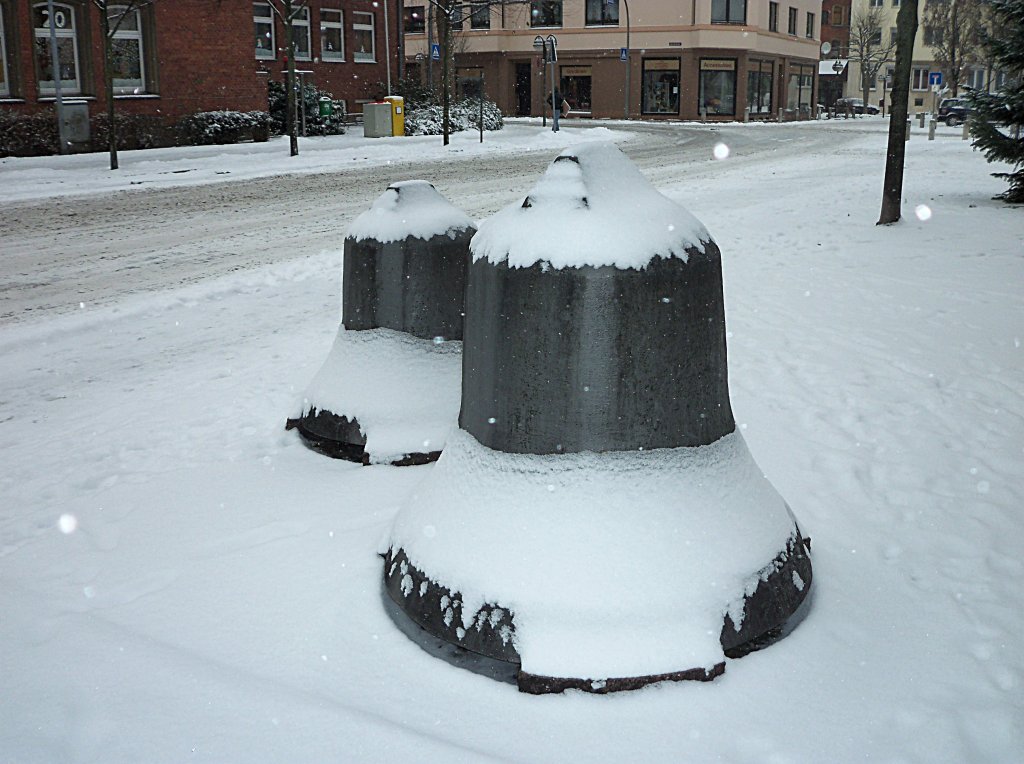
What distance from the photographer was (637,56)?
190ft

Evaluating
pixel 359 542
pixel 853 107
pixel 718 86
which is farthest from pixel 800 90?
pixel 359 542

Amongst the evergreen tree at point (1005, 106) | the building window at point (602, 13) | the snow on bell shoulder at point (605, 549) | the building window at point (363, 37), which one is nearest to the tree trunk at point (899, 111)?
the evergreen tree at point (1005, 106)

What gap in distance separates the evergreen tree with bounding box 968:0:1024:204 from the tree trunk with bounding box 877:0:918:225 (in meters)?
2.68

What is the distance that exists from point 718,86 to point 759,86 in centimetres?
388

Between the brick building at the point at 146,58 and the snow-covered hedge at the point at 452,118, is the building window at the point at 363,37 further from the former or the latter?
the brick building at the point at 146,58

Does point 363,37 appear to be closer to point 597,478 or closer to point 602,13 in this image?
point 602,13

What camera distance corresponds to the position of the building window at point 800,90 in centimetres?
6438

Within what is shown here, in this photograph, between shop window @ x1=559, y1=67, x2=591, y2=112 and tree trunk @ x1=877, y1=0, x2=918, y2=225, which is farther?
shop window @ x1=559, y1=67, x2=591, y2=112

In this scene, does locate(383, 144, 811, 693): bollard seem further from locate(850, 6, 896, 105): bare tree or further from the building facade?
locate(850, 6, 896, 105): bare tree

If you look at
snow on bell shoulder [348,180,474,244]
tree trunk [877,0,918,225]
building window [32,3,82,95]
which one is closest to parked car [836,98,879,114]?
building window [32,3,82,95]

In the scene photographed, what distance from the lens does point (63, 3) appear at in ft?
81.6

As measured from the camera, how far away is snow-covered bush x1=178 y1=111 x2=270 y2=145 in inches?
1047

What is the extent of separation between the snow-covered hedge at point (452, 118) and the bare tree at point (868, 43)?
126 ft

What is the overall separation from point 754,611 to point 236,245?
947 cm
